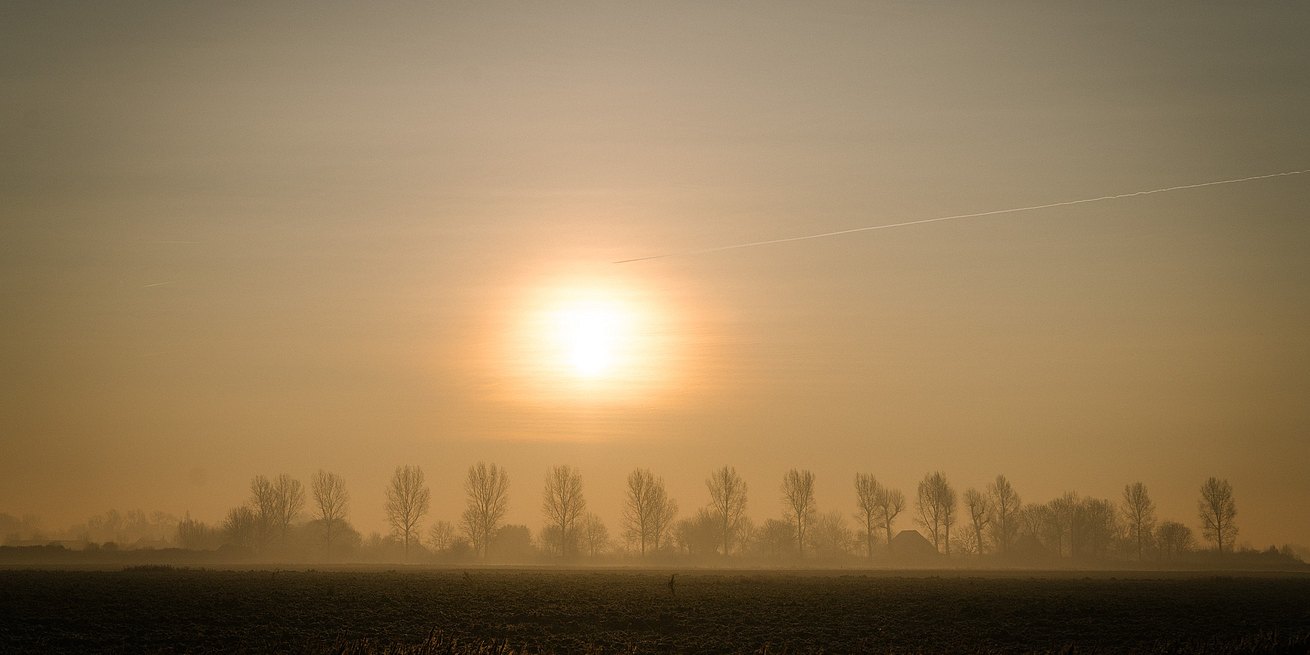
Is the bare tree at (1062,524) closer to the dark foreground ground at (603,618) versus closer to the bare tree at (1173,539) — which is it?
the bare tree at (1173,539)

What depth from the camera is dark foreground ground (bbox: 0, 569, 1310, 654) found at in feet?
116

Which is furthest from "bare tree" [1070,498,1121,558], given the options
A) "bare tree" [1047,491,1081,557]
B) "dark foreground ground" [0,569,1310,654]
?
"dark foreground ground" [0,569,1310,654]

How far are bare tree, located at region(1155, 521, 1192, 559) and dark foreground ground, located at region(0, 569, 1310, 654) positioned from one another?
96.2 m

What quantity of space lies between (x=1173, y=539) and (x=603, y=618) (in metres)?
134

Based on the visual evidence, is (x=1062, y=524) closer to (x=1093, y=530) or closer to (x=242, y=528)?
(x=1093, y=530)

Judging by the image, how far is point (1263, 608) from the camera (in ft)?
165

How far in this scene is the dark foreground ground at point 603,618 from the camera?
35.5m

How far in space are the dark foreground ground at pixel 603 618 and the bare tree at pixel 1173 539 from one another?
96.2 m

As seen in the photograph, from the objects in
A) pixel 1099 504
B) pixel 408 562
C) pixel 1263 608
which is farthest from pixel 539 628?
pixel 1099 504

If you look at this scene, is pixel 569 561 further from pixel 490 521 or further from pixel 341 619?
pixel 341 619

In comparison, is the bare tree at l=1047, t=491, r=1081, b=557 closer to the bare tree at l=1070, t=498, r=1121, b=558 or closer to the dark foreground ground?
the bare tree at l=1070, t=498, r=1121, b=558

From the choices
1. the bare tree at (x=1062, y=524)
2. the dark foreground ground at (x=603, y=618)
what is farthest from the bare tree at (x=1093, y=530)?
the dark foreground ground at (x=603, y=618)

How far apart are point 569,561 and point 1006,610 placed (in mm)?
93830

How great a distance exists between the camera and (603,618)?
142 feet
